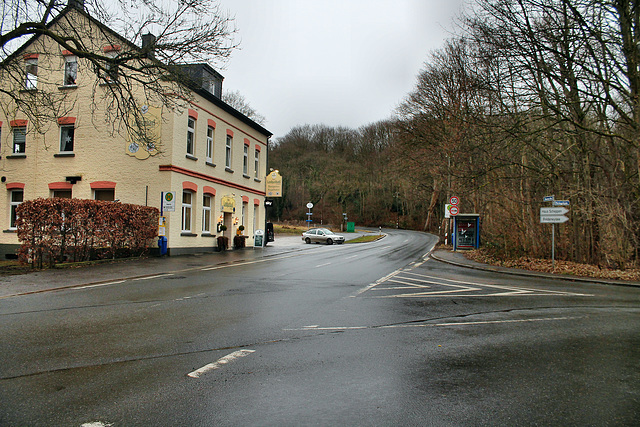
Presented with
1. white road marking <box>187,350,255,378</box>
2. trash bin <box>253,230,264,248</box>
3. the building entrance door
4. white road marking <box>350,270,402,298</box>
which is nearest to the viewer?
white road marking <box>187,350,255,378</box>

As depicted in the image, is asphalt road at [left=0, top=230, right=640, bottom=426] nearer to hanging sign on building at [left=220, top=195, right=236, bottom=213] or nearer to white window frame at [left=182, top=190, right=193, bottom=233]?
white window frame at [left=182, top=190, right=193, bottom=233]

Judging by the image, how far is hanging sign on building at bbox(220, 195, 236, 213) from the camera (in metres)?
26.2

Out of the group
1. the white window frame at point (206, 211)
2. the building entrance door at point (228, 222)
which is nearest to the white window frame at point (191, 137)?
the white window frame at point (206, 211)

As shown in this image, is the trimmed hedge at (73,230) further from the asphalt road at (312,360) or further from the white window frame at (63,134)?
the white window frame at (63,134)

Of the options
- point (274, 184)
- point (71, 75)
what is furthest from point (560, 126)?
point (71, 75)

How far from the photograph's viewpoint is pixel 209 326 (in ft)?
22.4

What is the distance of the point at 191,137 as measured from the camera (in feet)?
76.7

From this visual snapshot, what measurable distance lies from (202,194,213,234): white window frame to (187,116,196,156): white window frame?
104 inches

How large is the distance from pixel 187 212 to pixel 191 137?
12.7 ft

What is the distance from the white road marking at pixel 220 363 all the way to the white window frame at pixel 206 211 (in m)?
19.9

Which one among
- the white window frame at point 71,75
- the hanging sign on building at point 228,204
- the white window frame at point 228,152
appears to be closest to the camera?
the white window frame at point 71,75

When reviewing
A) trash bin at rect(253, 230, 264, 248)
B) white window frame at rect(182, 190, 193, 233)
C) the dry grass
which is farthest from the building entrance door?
the dry grass

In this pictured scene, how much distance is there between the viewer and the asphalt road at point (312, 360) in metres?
3.73

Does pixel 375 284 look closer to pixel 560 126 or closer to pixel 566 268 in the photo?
pixel 566 268
